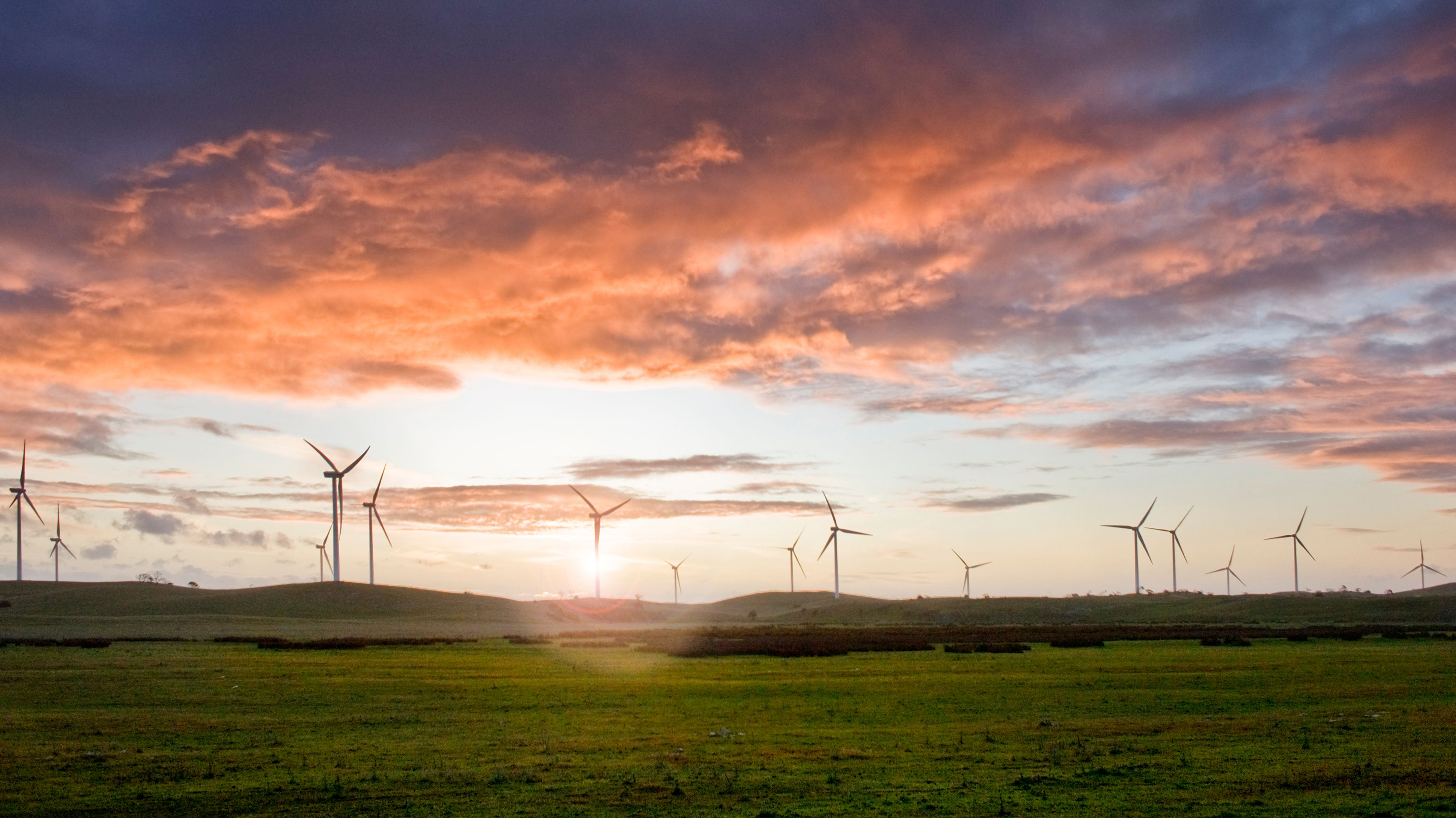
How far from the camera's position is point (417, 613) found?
599 feet

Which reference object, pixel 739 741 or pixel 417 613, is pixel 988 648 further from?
pixel 417 613

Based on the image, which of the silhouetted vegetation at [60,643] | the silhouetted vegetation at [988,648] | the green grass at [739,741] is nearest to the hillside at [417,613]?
the silhouetted vegetation at [60,643]

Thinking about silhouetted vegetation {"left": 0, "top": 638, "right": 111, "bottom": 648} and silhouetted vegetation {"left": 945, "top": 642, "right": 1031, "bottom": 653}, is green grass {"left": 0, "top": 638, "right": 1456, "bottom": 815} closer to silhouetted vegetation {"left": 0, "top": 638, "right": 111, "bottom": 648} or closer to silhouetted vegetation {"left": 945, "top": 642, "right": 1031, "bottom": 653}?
silhouetted vegetation {"left": 945, "top": 642, "right": 1031, "bottom": 653}

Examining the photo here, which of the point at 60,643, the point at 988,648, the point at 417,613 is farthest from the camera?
the point at 417,613

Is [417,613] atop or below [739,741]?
below

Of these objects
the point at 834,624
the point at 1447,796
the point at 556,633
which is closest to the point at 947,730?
the point at 1447,796

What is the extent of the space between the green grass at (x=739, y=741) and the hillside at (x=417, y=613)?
74.4 m

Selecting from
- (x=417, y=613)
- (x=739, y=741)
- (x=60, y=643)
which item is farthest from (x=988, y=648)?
(x=417, y=613)

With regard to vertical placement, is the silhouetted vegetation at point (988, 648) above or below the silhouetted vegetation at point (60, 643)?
below

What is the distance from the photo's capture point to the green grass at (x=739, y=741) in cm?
2105

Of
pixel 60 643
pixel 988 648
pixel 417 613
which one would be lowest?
pixel 417 613

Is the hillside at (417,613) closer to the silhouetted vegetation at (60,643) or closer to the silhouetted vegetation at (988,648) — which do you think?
the silhouetted vegetation at (60,643)

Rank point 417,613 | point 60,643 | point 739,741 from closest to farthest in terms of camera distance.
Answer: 1. point 739,741
2. point 60,643
3. point 417,613

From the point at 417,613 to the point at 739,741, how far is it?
165852 millimetres
